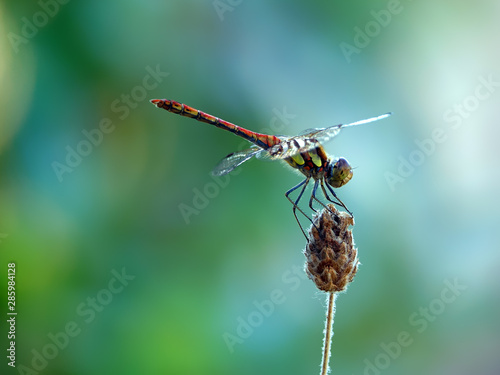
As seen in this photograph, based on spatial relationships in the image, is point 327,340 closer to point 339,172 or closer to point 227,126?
point 339,172

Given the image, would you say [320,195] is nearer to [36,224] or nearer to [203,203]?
[203,203]

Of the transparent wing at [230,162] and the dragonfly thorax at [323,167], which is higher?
the dragonfly thorax at [323,167]

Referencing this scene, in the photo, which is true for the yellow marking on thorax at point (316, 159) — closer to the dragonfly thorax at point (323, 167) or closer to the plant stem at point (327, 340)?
the dragonfly thorax at point (323, 167)

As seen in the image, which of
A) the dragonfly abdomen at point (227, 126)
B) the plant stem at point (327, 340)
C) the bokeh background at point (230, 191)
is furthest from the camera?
the bokeh background at point (230, 191)

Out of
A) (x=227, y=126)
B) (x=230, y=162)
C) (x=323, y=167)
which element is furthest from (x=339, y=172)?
(x=227, y=126)

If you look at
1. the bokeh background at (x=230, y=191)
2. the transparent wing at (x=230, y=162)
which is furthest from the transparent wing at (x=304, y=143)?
the bokeh background at (x=230, y=191)

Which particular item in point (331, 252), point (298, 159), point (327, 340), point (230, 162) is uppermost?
point (298, 159)
